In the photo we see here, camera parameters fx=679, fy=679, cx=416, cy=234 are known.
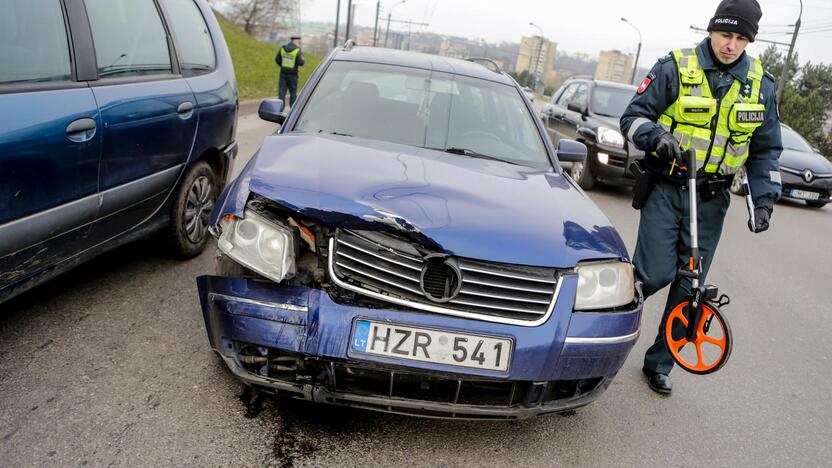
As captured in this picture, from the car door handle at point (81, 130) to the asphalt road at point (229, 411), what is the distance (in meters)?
0.94

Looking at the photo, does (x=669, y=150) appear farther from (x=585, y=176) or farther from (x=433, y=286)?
(x=585, y=176)

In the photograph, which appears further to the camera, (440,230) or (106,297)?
(106,297)

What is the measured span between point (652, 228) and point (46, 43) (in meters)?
2.92

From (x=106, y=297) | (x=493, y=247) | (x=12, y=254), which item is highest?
(x=493, y=247)

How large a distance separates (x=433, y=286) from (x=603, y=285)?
672 millimetres

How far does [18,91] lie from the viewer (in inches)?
101

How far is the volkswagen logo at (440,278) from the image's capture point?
2.36 metres

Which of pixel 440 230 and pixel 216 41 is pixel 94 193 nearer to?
→ pixel 440 230

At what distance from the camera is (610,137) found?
920 cm

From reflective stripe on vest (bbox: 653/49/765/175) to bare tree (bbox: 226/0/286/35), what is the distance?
49.5 metres

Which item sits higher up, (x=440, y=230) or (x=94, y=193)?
(x=440, y=230)

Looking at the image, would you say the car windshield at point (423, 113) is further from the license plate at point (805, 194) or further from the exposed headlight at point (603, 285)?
the license plate at point (805, 194)

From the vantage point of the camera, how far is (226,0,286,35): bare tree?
48.7 metres

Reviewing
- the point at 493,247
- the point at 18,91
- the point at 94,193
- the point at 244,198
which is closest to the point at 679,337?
the point at 493,247
